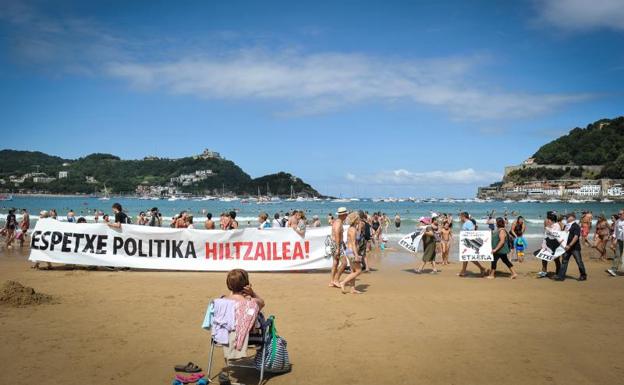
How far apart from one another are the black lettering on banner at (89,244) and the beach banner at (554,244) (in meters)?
12.3

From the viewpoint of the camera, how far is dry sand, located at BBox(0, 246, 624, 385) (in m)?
5.54

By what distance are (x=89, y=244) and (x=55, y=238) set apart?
971 millimetres

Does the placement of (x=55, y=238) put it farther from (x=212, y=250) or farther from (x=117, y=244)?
(x=212, y=250)

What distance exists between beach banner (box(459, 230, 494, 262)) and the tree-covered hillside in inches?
6377

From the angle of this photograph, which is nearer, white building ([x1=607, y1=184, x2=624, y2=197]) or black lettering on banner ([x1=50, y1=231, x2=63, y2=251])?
black lettering on banner ([x1=50, y1=231, x2=63, y2=251])

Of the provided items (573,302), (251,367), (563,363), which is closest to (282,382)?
(251,367)

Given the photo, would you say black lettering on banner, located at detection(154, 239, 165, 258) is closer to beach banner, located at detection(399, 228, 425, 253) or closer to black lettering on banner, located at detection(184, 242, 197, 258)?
black lettering on banner, located at detection(184, 242, 197, 258)

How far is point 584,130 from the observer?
7485 inches

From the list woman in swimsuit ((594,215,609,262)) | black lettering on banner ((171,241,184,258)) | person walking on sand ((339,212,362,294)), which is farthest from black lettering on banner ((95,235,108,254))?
woman in swimsuit ((594,215,609,262))

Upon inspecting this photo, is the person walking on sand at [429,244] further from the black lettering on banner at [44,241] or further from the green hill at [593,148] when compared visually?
the green hill at [593,148]

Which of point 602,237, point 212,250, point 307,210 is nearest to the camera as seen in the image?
point 212,250

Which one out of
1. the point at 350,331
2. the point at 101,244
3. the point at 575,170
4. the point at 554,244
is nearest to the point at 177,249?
the point at 101,244

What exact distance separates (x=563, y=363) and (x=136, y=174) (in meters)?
201

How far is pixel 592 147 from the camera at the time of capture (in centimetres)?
17100
